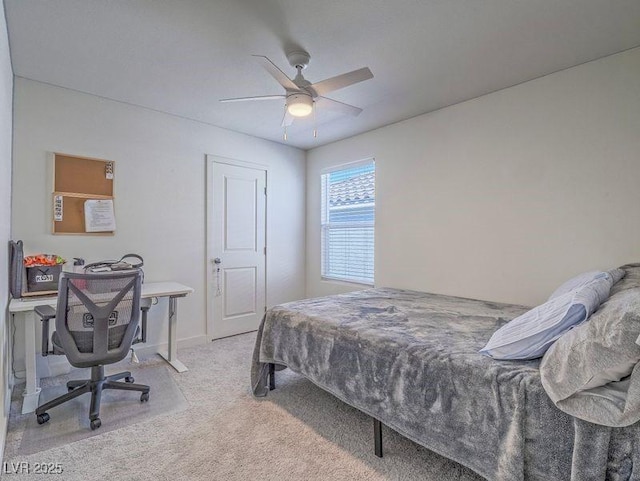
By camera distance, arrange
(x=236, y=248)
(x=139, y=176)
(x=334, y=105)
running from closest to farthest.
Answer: (x=334, y=105) → (x=139, y=176) → (x=236, y=248)

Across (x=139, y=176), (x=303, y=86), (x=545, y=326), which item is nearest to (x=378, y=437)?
(x=545, y=326)

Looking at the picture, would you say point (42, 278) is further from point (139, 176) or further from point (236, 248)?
point (236, 248)

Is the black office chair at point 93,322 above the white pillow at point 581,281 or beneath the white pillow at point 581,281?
beneath

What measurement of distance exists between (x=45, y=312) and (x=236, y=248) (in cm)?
207

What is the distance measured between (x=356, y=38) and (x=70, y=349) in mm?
2725

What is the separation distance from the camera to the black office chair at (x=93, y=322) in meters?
2.03

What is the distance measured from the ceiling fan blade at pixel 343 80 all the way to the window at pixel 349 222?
1863mm

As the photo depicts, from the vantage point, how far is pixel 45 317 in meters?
2.08

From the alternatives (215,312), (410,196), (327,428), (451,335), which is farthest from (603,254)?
(215,312)

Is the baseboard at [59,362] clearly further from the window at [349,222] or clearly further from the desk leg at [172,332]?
the window at [349,222]

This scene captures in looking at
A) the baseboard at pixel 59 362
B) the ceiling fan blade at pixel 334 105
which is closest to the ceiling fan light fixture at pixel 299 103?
the ceiling fan blade at pixel 334 105

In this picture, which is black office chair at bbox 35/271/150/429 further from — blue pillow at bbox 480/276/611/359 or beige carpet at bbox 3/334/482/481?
blue pillow at bbox 480/276/611/359

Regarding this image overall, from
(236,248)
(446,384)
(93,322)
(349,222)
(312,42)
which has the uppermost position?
(312,42)

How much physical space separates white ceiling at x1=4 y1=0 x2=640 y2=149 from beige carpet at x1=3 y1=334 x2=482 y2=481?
252 centimetres
